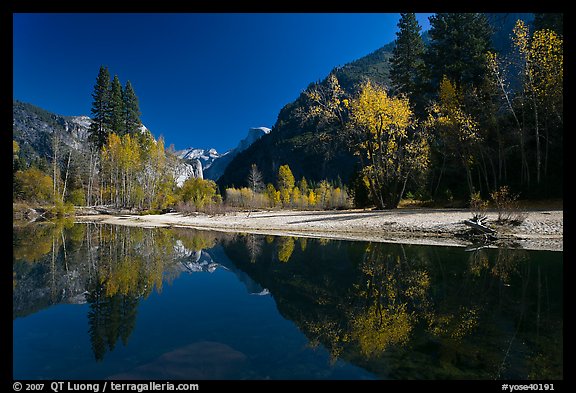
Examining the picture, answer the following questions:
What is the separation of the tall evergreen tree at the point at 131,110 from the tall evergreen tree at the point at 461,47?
56.6 m

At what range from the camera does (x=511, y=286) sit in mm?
5730

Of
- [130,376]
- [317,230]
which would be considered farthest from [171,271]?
[317,230]

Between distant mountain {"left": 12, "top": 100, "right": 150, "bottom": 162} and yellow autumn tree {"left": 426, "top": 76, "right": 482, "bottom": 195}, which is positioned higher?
distant mountain {"left": 12, "top": 100, "right": 150, "bottom": 162}

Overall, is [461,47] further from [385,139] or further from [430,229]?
[430,229]

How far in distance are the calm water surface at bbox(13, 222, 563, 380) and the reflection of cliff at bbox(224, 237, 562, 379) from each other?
20mm

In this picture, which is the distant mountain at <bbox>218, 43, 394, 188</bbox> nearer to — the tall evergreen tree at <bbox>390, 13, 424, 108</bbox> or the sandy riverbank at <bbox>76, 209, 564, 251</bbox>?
the tall evergreen tree at <bbox>390, 13, 424, 108</bbox>

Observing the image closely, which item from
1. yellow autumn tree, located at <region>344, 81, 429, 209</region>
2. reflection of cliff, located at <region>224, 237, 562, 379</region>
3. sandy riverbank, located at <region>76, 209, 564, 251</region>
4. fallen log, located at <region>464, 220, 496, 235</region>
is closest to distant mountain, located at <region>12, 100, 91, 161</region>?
yellow autumn tree, located at <region>344, 81, 429, 209</region>

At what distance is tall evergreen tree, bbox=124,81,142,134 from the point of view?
6031 cm

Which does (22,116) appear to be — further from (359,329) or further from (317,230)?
(359,329)

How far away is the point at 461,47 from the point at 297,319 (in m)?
34.0

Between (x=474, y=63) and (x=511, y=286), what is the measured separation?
29.8m

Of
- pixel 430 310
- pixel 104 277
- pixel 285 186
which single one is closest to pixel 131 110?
pixel 285 186

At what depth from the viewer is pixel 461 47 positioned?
2858cm
